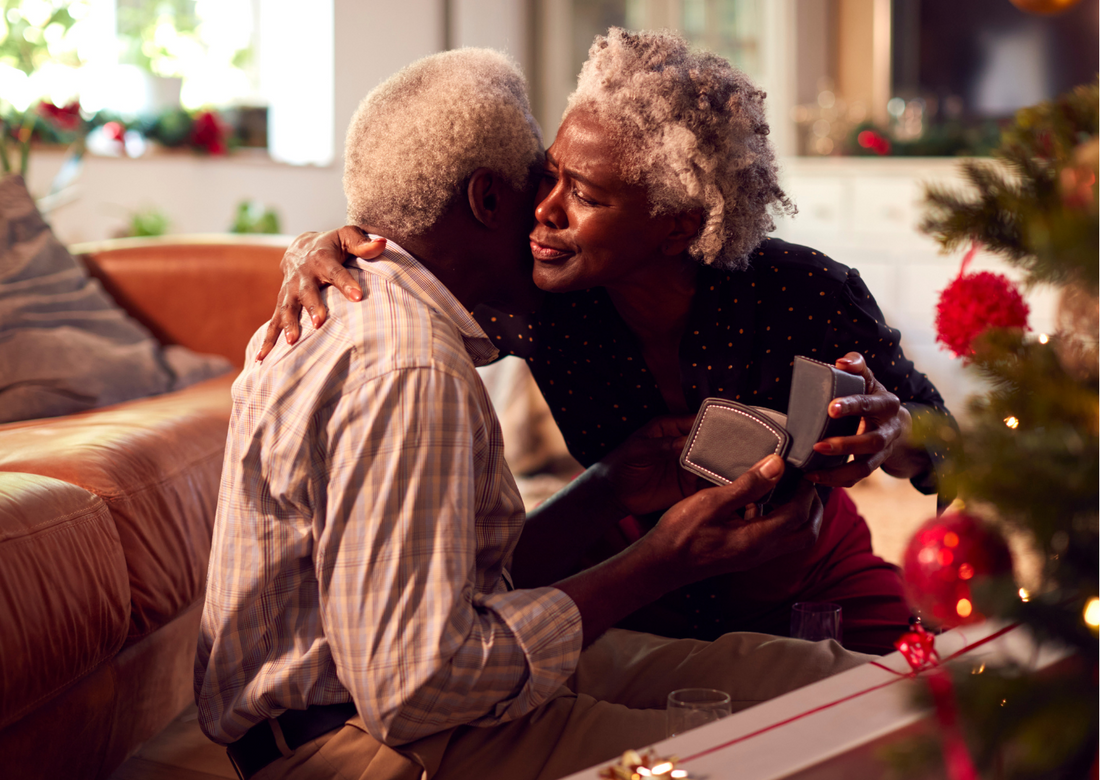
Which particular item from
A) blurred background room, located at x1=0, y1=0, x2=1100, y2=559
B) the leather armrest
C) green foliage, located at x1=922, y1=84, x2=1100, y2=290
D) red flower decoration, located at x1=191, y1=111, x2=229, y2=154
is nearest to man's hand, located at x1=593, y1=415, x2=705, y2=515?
green foliage, located at x1=922, y1=84, x2=1100, y2=290

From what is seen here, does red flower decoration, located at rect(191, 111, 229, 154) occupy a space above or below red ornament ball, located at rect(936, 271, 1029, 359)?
above

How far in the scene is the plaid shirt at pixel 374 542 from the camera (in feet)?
2.60

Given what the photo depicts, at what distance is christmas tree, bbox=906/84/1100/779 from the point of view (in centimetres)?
44

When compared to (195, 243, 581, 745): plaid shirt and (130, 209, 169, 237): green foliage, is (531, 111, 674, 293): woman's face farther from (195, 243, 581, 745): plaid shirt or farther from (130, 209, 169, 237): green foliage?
(130, 209, 169, 237): green foliage

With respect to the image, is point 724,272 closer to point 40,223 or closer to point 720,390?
point 720,390

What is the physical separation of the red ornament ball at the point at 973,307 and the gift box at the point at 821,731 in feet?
1.23

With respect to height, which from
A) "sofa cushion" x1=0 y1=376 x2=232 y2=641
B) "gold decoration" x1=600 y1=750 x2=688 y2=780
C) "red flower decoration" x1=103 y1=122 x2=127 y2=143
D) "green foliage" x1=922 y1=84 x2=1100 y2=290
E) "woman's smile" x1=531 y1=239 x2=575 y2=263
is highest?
"red flower decoration" x1=103 y1=122 x2=127 y2=143

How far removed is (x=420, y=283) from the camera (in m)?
0.96

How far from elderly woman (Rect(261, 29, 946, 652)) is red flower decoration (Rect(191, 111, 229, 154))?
2.97 meters

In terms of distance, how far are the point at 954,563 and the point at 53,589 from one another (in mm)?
988

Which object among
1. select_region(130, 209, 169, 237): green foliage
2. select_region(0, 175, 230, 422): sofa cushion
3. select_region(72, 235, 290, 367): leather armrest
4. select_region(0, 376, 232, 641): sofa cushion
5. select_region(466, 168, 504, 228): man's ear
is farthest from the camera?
select_region(130, 209, 169, 237): green foliage

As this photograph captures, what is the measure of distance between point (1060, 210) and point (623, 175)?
2.14ft

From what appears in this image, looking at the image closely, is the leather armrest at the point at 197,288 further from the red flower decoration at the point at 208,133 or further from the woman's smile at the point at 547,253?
the red flower decoration at the point at 208,133

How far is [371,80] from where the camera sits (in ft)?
16.2
